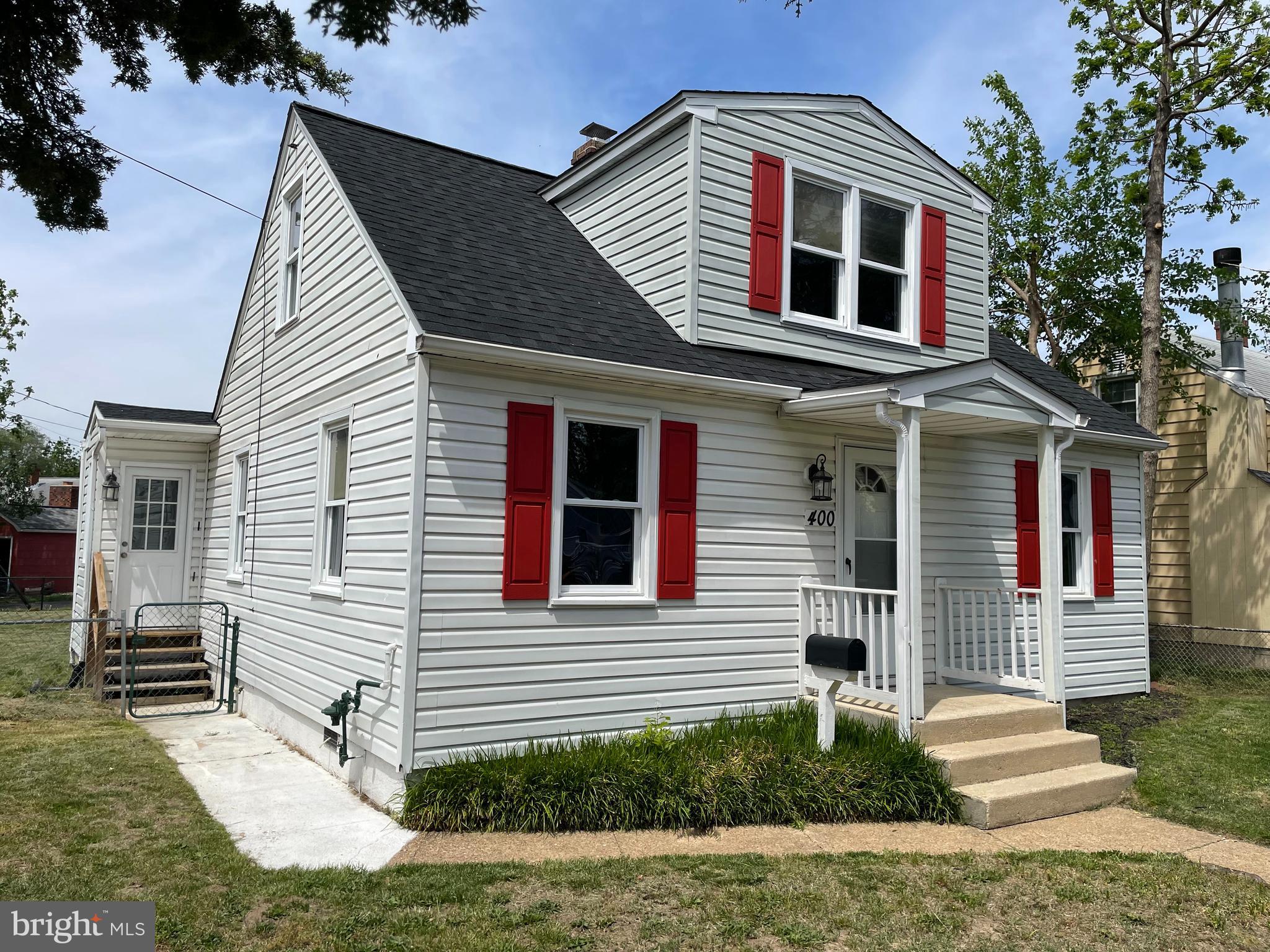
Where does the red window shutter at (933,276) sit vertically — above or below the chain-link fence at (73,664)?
above

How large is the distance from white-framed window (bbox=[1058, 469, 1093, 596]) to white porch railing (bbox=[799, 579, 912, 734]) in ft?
9.31

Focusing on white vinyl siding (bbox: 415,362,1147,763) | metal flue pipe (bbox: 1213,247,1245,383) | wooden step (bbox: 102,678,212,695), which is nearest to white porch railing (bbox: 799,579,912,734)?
white vinyl siding (bbox: 415,362,1147,763)

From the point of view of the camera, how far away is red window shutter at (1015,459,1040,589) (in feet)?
30.6

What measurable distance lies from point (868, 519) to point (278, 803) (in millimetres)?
5459

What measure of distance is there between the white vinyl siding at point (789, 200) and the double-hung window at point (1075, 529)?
1.84 meters

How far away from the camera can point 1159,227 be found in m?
13.2

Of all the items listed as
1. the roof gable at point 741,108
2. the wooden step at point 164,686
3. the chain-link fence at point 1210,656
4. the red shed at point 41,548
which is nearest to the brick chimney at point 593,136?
the roof gable at point 741,108

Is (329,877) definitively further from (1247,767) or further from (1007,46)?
(1007,46)

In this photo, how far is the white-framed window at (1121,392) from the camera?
16359 millimetres

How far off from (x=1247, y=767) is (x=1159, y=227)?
8.86 metres

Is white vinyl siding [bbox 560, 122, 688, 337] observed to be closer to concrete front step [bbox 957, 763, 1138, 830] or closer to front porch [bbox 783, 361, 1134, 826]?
front porch [bbox 783, 361, 1134, 826]

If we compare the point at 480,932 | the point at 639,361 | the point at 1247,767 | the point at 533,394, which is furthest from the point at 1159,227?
the point at 480,932

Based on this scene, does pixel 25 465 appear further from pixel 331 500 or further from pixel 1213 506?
pixel 1213 506

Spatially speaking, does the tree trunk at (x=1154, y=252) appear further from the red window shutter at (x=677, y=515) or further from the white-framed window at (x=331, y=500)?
the white-framed window at (x=331, y=500)
